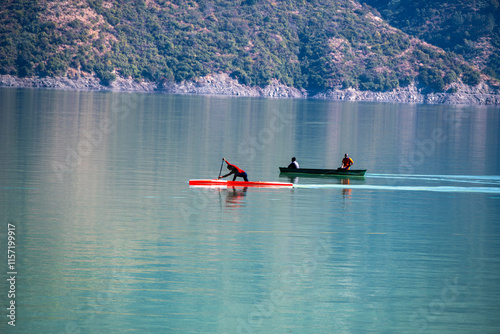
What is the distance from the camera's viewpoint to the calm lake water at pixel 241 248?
20.4 metres

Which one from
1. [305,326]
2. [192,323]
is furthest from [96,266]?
[305,326]

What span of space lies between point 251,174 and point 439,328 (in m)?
28.9

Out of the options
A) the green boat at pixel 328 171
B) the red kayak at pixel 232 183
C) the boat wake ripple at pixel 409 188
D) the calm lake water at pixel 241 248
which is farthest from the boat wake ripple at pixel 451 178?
the red kayak at pixel 232 183

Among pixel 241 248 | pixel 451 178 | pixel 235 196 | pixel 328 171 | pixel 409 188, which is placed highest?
pixel 328 171

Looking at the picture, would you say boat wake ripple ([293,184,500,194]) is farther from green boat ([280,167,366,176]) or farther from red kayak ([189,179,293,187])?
green boat ([280,167,366,176])

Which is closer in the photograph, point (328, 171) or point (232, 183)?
point (232, 183)

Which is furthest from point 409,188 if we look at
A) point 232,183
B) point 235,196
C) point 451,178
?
point 235,196

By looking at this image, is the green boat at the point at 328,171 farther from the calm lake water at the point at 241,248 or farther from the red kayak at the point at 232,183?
the red kayak at the point at 232,183

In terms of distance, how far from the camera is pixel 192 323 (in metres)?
19.7

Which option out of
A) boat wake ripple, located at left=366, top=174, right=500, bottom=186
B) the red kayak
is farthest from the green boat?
the red kayak

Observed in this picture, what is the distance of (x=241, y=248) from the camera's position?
26906 millimetres

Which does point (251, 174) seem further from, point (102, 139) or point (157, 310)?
point (157, 310)

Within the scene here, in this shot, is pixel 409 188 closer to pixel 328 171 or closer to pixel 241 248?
pixel 328 171

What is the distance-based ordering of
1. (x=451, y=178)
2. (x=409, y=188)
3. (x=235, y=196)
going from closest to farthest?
(x=235, y=196) < (x=409, y=188) < (x=451, y=178)
